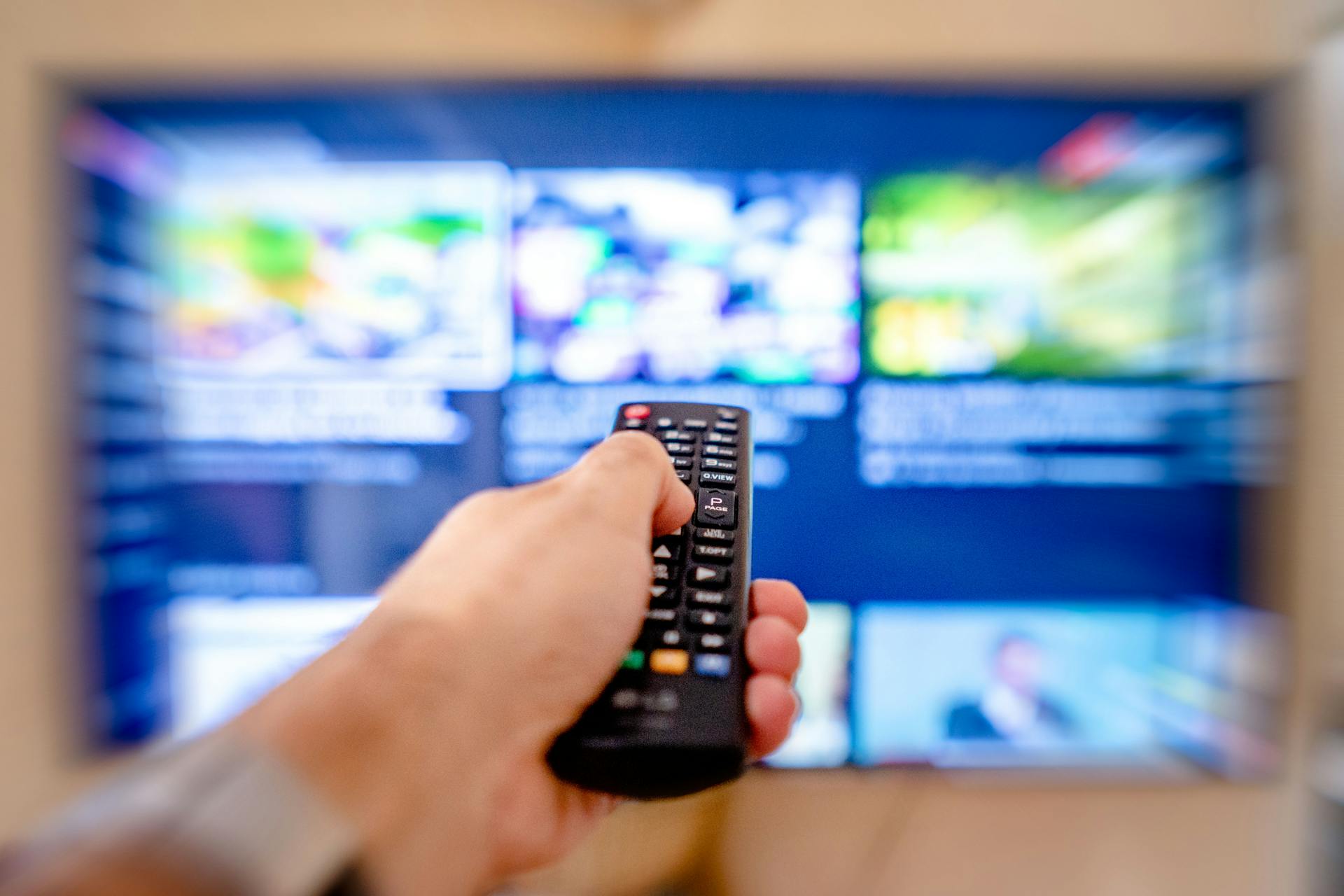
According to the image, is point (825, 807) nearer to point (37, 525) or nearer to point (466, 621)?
point (466, 621)

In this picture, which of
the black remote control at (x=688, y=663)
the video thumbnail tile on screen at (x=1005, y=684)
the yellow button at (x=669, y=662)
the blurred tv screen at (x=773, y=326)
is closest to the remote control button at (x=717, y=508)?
the black remote control at (x=688, y=663)

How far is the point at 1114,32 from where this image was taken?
744mm

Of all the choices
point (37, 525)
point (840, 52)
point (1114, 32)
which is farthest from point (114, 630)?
point (1114, 32)

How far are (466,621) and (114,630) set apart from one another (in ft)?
2.16

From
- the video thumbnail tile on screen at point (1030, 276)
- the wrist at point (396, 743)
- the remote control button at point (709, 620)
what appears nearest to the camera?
the wrist at point (396, 743)

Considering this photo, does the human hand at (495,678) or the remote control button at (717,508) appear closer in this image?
the human hand at (495,678)

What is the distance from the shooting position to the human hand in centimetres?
36

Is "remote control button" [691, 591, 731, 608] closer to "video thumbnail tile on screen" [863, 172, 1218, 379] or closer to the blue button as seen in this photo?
the blue button

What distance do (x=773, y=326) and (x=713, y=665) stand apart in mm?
429

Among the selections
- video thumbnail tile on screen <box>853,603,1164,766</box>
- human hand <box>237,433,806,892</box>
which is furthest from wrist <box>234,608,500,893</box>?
video thumbnail tile on screen <box>853,603,1164,766</box>

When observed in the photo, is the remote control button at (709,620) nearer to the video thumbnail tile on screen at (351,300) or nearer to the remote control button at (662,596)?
the remote control button at (662,596)

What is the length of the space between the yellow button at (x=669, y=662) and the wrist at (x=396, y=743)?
0.11 metres

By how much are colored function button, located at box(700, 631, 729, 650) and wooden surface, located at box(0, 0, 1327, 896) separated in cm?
41

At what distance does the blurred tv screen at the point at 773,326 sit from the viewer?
0.73 meters
